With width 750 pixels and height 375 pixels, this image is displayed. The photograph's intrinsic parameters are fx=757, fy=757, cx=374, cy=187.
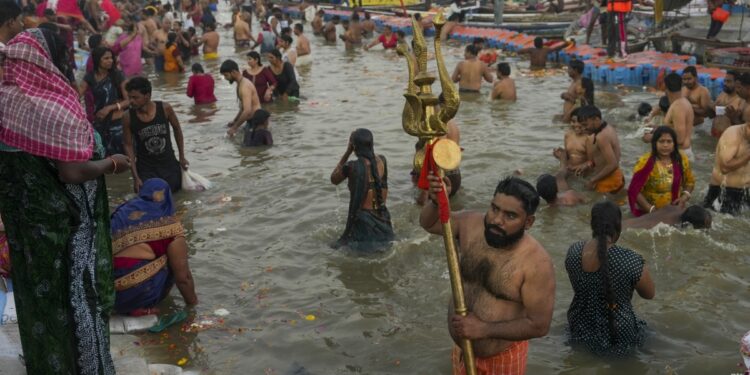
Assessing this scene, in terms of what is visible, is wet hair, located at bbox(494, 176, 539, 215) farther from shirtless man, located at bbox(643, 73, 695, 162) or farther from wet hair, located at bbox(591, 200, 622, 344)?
shirtless man, located at bbox(643, 73, 695, 162)

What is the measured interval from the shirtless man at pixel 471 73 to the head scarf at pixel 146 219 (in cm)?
968

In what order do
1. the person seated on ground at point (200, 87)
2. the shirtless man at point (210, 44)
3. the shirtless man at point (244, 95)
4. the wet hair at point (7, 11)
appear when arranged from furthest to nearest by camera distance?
the shirtless man at point (210, 44) < the person seated on ground at point (200, 87) < the shirtless man at point (244, 95) < the wet hair at point (7, 11)

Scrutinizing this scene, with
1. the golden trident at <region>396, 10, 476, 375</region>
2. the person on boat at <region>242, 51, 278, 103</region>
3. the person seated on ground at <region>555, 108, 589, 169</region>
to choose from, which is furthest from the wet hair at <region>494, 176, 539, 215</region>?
the person on boat at <region>242, 51, 278, 103</region>

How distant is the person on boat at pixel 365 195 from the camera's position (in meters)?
6.53


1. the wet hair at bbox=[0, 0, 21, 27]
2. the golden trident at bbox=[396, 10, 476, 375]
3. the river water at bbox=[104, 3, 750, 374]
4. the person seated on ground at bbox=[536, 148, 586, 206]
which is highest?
the wet hair at bbox=[0, 0, 21, 27]

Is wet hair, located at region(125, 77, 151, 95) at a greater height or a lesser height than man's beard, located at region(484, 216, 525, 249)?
greater

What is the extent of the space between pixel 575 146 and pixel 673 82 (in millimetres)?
1335

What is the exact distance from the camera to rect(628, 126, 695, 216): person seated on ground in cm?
682

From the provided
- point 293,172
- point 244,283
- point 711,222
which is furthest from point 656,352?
point 293,172

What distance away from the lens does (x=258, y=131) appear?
11.1 m

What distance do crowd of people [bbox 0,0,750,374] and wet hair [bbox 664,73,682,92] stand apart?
0.02 meters

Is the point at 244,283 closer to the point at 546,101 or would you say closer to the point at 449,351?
the point at 449,351

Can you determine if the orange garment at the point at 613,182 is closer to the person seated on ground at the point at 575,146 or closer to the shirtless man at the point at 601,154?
the shirtless man at the point at 601,154

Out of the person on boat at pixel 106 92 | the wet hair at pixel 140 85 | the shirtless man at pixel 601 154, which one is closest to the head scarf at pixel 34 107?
the wet hair at pixel 140 85
